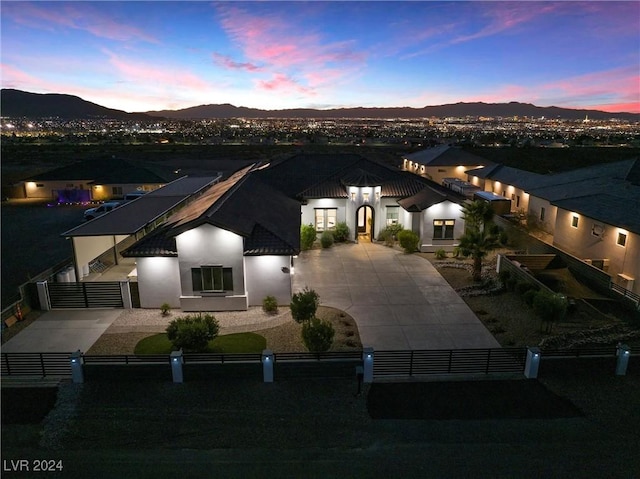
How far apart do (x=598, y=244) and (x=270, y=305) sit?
19116mm

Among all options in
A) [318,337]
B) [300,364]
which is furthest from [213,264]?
[300,364]

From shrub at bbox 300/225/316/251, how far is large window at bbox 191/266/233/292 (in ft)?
30.8

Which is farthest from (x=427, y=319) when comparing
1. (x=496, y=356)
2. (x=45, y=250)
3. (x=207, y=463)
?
(x=45, y=250)

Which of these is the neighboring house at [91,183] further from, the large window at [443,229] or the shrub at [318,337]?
the shrub at [318,337]

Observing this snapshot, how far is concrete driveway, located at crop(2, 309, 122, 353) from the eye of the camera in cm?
1598

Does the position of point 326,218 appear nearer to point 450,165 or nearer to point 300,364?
point 300,364

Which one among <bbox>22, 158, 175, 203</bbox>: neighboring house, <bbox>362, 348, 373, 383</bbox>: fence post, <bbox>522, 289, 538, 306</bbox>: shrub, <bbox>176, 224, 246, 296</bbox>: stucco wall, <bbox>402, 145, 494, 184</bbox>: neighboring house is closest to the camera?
<bbox>362, 348, 373, 383</bbox>: fence post

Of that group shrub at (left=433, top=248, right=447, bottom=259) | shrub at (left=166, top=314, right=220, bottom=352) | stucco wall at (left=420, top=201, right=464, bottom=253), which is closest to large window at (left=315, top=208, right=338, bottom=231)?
stucco wall at (left=420, top=201, right=464, bottom=253)

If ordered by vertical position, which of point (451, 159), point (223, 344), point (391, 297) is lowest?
point (223, 344)

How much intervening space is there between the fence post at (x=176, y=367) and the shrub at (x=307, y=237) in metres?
15.3

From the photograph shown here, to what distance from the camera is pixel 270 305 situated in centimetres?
1909

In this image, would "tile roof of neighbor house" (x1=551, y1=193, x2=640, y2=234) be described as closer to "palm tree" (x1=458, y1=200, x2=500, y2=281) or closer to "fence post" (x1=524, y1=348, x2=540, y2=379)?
"palm tree" (x1=458, y1=200, x2=500, y2=281)

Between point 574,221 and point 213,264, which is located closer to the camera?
point 213,264

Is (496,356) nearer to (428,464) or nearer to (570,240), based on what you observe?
(428,464)
